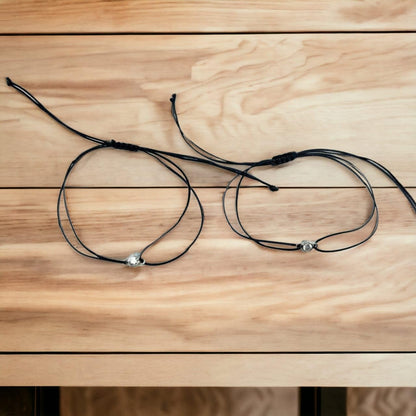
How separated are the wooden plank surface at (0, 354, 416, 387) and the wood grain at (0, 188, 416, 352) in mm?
14

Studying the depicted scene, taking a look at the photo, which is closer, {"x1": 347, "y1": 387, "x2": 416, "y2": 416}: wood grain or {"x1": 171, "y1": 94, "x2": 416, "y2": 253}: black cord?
{"x1": 171, "y1": 94, "x2": 416, "y2": 253}: black cord

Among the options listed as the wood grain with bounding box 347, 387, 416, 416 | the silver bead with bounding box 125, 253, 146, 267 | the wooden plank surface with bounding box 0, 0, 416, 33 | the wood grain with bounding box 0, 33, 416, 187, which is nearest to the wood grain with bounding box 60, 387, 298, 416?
the wood grain with bounding box 347, 387, 416, 416

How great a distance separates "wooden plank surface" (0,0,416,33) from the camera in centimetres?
55

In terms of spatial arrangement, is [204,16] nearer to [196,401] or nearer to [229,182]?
[229,182]

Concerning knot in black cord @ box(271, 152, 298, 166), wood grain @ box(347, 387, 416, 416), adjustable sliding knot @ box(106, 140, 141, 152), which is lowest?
wood grain @ box(347, 387, 416, 416)

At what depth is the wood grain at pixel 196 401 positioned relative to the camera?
0.65 m

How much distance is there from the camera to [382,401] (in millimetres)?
660

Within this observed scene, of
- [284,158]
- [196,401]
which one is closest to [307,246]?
[284,158]

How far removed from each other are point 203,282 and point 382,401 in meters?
0.40

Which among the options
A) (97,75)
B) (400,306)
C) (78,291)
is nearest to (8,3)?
(97,75)

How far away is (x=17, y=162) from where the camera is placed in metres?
0.56

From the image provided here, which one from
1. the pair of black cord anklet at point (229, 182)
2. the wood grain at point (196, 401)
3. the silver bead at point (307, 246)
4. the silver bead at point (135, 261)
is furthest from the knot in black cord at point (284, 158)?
the wood grain at point (196, 401)

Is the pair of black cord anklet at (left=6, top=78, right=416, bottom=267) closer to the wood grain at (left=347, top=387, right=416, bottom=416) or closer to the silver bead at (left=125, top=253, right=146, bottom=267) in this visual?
the silver bead at (left=125, top=253, right=146, bottom=267)

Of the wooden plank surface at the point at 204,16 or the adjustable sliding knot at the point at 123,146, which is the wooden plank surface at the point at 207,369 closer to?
the adjustable sliding knot at the point at 123,146
